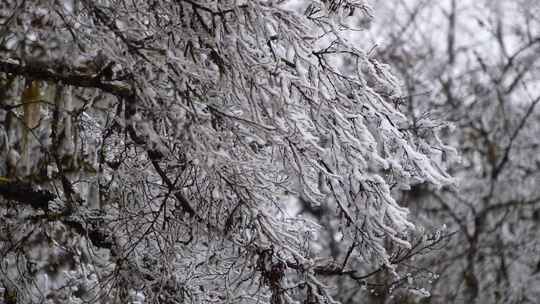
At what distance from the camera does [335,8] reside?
3.58 metres

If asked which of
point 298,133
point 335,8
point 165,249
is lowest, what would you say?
A: point 165,249

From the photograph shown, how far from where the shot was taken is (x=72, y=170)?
633 cm

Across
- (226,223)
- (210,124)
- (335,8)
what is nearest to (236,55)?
(210,124)

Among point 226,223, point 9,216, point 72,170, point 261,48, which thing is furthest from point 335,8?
point 72,170

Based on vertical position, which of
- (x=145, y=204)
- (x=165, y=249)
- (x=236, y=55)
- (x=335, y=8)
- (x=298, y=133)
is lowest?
(x=165, y=249)

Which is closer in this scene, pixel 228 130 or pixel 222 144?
pixel 222 144

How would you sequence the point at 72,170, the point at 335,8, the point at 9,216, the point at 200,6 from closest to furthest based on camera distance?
1. the point at 200,6
2. the point at 335,8
3. the point at 9,216
4. the point at 72,170

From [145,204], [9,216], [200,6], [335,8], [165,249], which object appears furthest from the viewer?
[9,216]

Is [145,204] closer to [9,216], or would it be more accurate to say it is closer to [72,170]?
[9,216]

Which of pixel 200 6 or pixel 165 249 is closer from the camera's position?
pixel 200 6

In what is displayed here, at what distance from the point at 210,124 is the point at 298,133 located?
A: 43 cm

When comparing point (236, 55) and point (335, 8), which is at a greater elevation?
point (335, 8)

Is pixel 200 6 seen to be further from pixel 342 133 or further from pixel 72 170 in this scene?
pixel 72 170

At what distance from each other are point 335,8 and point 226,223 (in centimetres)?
120
